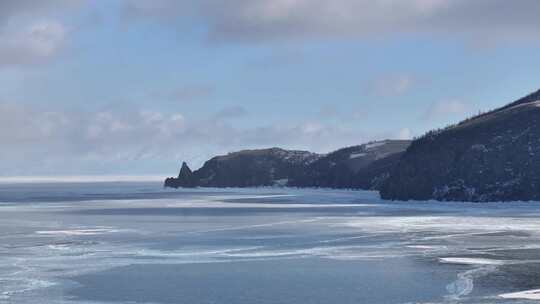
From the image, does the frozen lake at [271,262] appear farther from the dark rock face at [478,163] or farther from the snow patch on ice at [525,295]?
the dark rock face at [478,163]

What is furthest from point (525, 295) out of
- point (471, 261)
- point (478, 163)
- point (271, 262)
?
point (478, 163)

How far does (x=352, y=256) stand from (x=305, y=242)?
902 cm

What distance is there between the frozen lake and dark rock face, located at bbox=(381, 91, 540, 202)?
5050cm

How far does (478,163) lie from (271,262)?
93.4 m

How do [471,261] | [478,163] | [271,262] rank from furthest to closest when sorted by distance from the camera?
[478,163] < [271,262] < [471,261]

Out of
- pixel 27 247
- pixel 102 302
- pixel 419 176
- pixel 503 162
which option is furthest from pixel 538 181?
pixel 102 302

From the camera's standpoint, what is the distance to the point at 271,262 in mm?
42781

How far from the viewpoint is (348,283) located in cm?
3522

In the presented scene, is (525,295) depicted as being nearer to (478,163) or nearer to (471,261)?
(471,261)

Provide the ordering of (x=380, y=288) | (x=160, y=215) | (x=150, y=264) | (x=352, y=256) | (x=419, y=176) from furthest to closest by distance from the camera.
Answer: (x=419, y=176) < (x=160, y=215) < (x=352, y=256) < (x=150, y=264) < (x=380, y=288)

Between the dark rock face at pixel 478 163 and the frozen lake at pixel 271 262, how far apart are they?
166 feet

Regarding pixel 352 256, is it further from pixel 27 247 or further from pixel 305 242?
pixel 27 247

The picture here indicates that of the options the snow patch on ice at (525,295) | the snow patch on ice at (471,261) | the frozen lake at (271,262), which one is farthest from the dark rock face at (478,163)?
the snow patch on ice at (525,295)

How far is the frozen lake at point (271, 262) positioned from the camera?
3228 centimetres
